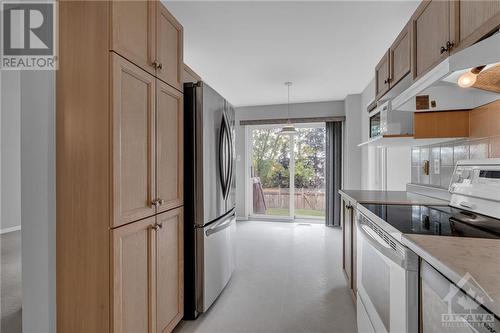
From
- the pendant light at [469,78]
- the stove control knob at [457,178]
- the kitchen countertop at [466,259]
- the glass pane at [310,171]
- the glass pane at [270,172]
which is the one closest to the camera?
the kitchen countertop at [466,259]

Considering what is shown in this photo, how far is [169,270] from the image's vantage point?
1741 millimetres

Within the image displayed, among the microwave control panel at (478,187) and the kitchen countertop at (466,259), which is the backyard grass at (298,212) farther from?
the kitchen countertop at (466,259)

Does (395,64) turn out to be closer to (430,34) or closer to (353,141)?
(430,34)

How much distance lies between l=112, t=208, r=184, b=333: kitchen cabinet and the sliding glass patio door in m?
3.96

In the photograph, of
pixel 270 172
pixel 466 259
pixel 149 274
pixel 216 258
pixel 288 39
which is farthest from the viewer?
pixel 270 172

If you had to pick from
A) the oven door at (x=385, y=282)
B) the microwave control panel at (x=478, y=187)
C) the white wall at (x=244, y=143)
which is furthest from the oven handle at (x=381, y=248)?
the white wall at (x=244, y=143)

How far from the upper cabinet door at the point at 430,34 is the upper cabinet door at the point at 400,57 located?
10 centimetres

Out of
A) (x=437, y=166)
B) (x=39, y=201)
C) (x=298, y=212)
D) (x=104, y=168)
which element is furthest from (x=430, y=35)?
(x=298, y=212)

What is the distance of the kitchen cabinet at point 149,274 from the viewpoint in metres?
1.28

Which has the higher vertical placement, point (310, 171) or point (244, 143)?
point (244, 143)

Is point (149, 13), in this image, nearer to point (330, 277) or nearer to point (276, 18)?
point (276, 18)

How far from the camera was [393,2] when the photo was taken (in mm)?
2061

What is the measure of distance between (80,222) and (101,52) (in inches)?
33.4

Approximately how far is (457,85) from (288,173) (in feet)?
14.3
